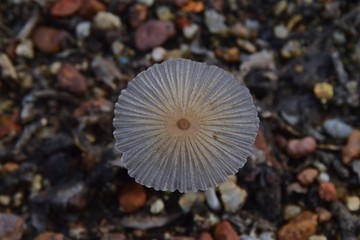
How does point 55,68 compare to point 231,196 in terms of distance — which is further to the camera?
point 55,68

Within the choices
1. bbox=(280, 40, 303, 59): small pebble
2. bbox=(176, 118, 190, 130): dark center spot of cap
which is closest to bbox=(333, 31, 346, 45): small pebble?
bbox=(280, 40, 303, 59): small pebble

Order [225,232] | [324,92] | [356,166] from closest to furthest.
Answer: [225,232] < [356,166] < [324,92]

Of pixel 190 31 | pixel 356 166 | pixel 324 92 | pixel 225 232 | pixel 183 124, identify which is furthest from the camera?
pixel 190 31

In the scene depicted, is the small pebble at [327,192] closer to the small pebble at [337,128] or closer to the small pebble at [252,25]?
the small pebble at [337,128]

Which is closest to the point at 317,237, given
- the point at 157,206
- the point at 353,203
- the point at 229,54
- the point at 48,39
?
the point at 353,203

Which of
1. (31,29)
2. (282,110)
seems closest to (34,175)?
(31,29)

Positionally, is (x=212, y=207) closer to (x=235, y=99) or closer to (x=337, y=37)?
(x=235, y=99)

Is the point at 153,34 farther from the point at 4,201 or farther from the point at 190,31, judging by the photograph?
the point at 4,201
